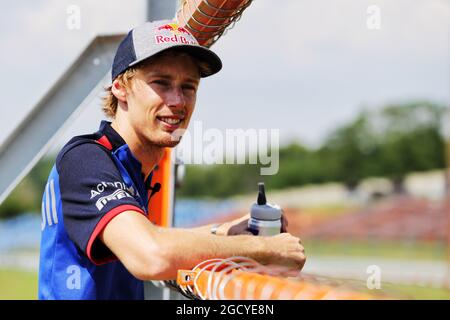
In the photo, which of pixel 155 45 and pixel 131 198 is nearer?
pixel 131 198

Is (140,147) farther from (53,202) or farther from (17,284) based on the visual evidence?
(17,284)

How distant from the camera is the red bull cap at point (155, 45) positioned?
67.8 inches

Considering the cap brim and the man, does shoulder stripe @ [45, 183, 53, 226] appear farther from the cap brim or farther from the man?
the cap brim

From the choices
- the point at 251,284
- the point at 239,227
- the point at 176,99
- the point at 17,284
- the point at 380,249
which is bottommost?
the point at 251,284

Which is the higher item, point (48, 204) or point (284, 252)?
point (48, 204)

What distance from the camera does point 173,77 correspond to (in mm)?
1772

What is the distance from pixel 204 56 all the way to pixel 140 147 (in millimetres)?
294

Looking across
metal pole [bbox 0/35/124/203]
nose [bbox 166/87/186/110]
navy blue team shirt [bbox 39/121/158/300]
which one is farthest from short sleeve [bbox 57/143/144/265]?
metal pole [bbox 0/35/124/203]

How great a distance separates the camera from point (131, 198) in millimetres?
1534

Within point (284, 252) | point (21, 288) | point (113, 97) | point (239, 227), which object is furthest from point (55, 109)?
point (21, 288)

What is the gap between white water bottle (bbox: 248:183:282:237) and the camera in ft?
5.65
